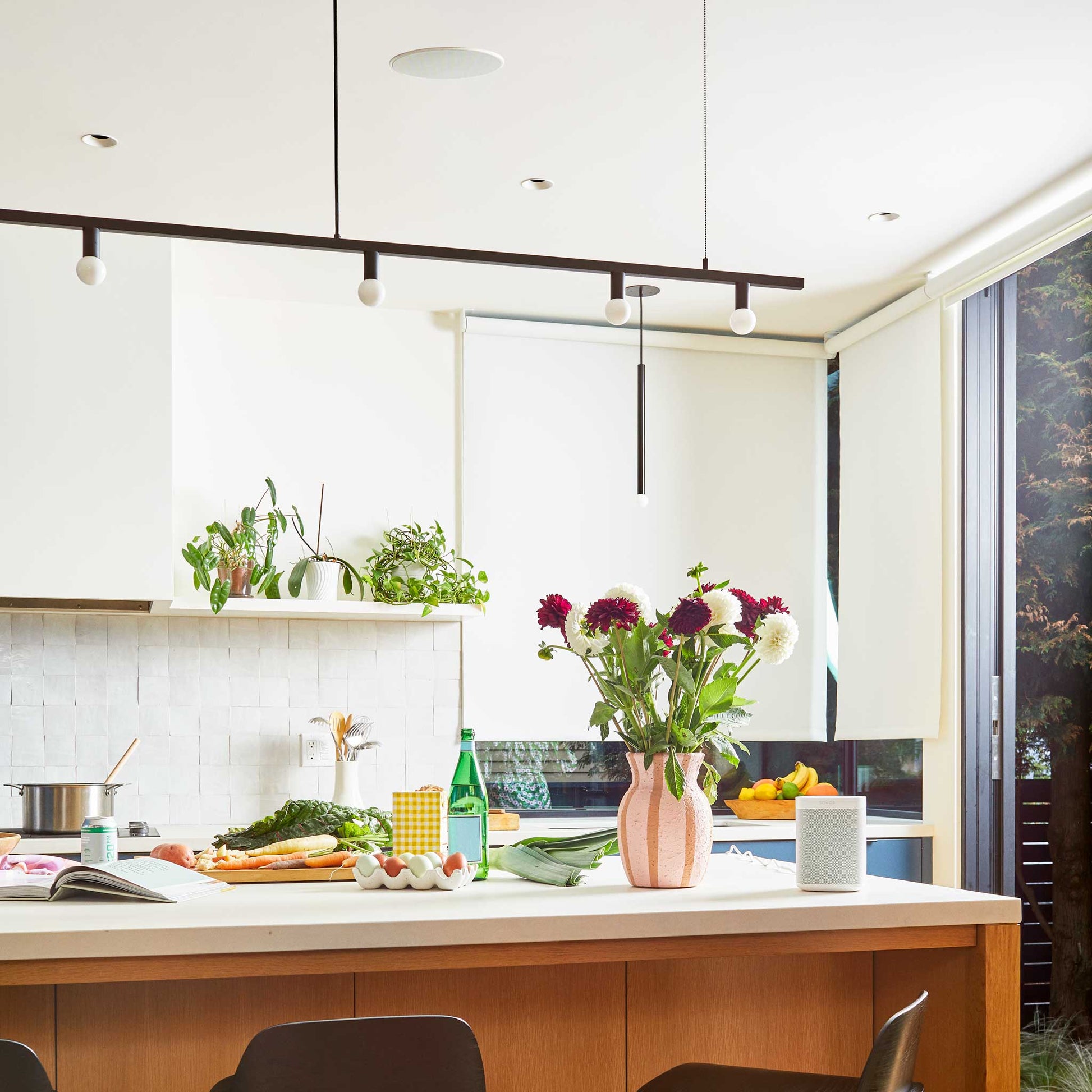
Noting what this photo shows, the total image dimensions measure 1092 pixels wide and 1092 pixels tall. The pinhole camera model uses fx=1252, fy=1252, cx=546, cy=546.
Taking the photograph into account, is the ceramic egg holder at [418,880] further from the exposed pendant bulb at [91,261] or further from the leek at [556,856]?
the exposed pendant bulb at [91,261]

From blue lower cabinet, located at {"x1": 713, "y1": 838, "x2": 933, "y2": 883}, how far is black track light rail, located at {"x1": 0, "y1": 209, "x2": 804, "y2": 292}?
2.08 meters

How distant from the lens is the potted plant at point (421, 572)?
4129 millimetres

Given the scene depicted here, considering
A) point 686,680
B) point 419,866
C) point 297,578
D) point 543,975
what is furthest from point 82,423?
point 543,975

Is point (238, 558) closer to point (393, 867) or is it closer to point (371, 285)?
point (371, 285)

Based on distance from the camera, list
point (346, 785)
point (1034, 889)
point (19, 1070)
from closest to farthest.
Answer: point (19, 1070)
point (1034, 889)
point (346, 785)

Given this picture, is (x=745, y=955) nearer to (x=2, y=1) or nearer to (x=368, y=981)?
(x=368, y=981)

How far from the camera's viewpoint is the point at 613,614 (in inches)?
83.0

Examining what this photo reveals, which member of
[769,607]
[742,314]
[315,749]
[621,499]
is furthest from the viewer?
[621,499]

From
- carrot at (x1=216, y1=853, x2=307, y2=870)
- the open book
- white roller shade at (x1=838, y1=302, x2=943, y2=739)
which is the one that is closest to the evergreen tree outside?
white roller shade at (x1=838, y1=302, x2=943, y2=739)

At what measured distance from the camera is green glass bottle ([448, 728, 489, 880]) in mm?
2221

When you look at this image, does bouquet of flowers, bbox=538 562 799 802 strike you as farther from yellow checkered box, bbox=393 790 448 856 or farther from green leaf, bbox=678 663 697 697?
yellow checkered box, bbox=393 790 448 856

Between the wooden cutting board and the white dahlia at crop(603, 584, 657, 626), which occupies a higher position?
the white dahlia at crop(603, 584, 657, 626)

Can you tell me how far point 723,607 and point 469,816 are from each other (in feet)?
1.94

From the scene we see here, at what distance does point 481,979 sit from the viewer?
195cm
